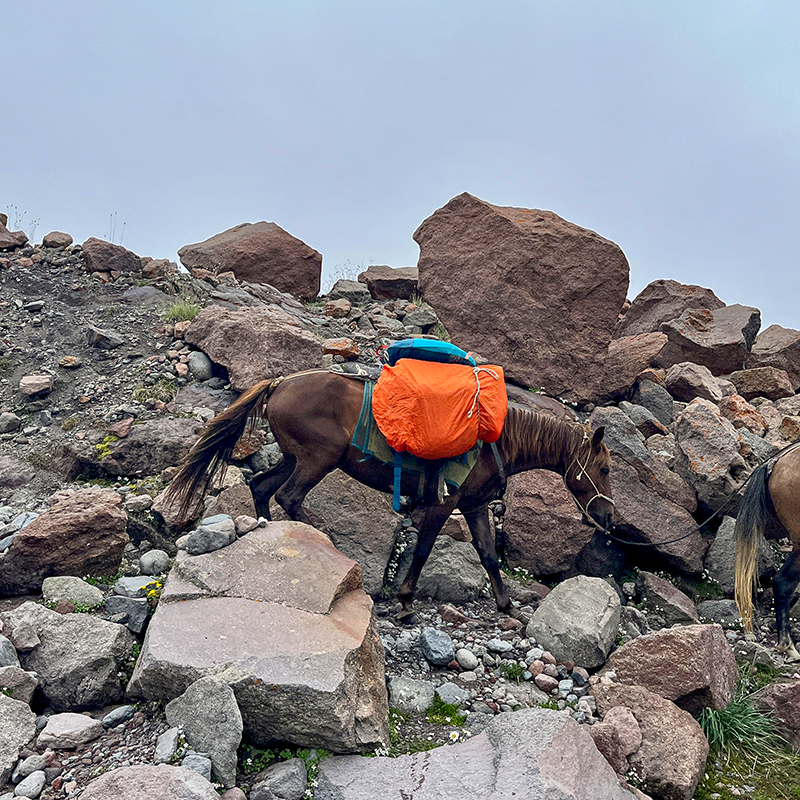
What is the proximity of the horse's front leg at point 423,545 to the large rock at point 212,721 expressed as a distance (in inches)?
100

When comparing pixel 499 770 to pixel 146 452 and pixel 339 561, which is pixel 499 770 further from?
pixel 146 452

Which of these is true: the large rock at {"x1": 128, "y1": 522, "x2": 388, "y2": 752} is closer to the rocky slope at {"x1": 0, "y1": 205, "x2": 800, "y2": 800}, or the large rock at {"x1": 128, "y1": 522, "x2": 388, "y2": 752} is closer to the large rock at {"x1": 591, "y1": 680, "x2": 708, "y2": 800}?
the rocky slope at {"x1": 0, "y1": 205, "x2": 800, "y2": 800}

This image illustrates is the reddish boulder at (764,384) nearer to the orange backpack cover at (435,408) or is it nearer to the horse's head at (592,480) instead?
the horse's head at (592,480)

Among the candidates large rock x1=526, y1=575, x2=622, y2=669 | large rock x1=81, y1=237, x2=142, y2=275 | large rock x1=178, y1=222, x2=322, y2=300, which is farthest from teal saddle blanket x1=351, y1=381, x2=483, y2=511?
large rock x1=178, y1=222, x2=322, y2=300

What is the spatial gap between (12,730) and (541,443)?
184 inches

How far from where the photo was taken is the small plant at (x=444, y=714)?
13.7 ft

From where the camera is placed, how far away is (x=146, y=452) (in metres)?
6.85

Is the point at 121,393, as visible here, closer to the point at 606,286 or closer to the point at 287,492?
the point at 287,492

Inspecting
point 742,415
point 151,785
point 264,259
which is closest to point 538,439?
point 151,785

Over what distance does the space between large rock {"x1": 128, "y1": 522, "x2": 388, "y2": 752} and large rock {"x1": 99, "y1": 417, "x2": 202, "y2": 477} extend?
249 centimetres

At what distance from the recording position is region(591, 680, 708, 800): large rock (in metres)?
3.74

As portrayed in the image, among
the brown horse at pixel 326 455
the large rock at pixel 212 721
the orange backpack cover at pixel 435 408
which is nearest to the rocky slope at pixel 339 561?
the large rock at pixel 212 721

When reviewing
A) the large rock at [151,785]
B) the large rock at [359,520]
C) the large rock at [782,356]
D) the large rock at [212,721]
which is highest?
the large rock at [782,356]

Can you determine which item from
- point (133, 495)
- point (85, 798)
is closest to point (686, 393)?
point (133, 495)
